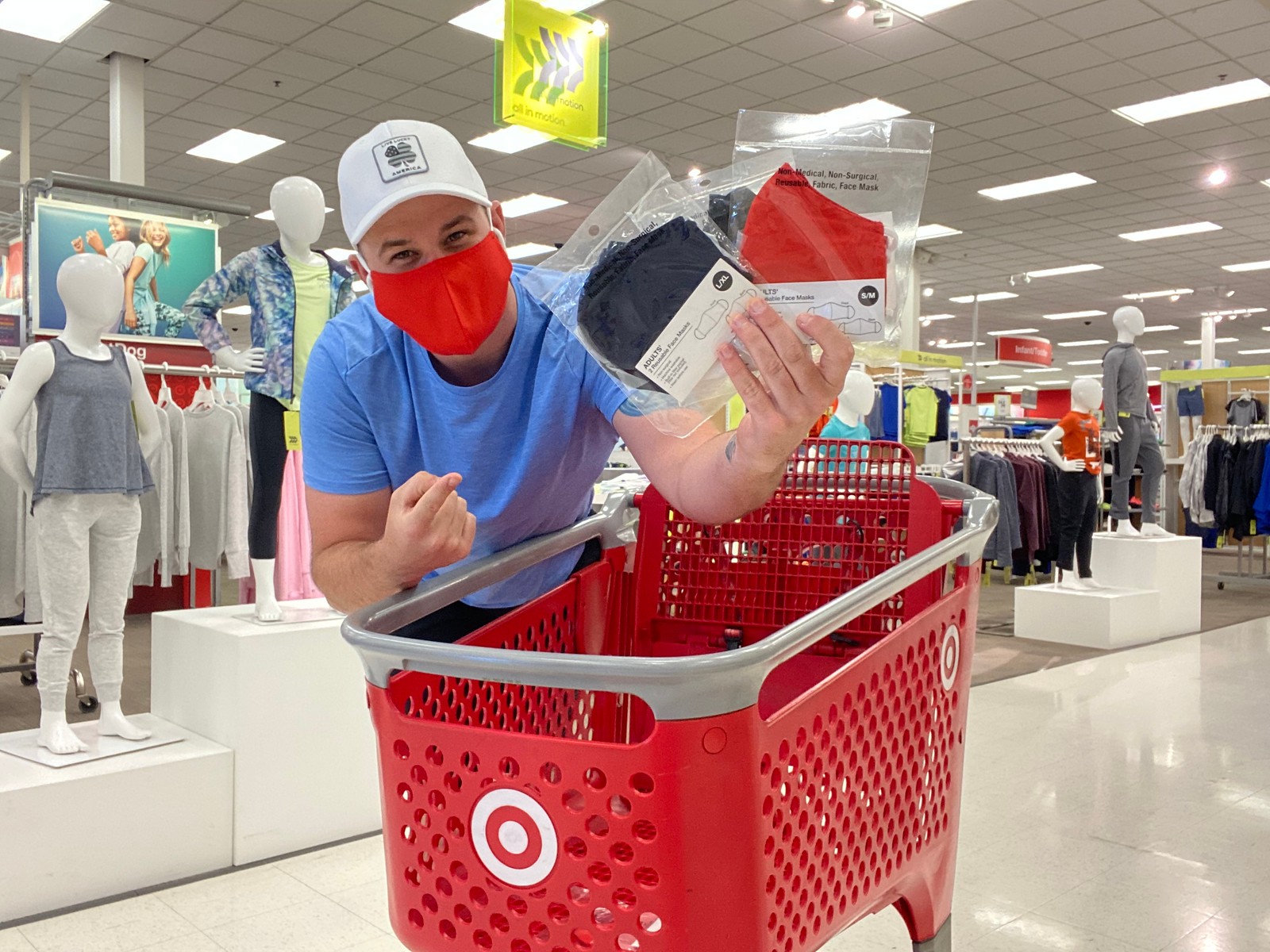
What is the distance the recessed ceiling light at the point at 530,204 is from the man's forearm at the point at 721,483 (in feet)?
35.4

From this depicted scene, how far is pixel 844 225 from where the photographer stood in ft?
2.84

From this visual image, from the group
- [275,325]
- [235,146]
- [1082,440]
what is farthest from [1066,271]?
[275,325]

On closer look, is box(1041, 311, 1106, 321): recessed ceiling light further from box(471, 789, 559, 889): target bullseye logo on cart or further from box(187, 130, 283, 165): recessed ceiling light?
box(471, 789, 559, 889): target bullseye logo on cart

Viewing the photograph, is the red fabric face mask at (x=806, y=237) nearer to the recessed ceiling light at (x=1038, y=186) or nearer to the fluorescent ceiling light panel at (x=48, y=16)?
the fluorescent ceiling light panel at (x=48, y=16)

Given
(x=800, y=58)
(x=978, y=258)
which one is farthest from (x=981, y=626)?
(x=978, y=258)

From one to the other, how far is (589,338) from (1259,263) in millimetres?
16518

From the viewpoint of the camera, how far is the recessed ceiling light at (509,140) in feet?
30.6

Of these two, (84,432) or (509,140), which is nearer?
(84,432)

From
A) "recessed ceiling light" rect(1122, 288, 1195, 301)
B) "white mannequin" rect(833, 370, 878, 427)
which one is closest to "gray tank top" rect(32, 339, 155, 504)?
"white mannequin" rect(833, 370, 878, 427)

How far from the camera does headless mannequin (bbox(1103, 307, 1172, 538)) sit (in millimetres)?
7191

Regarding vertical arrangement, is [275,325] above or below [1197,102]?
below

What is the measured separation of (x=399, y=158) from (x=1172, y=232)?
13.8 metres

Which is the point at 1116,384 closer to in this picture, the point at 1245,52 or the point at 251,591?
the point at 1245,52

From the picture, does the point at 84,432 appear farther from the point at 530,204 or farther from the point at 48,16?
the point at 530,204
